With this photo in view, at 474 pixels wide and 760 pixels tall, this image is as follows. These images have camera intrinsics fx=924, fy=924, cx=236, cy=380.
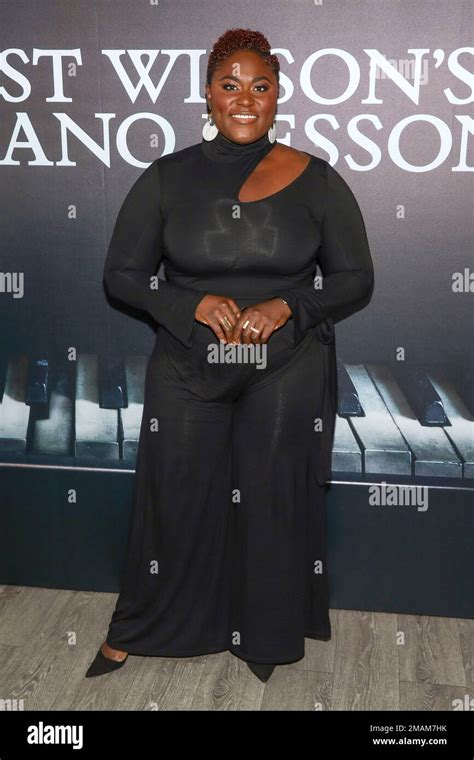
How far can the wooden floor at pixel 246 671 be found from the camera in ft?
9.17

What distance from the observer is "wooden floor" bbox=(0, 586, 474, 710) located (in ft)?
9.17

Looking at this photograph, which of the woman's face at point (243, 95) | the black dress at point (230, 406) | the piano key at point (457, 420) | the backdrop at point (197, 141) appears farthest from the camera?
the piano key at point (457, 420)

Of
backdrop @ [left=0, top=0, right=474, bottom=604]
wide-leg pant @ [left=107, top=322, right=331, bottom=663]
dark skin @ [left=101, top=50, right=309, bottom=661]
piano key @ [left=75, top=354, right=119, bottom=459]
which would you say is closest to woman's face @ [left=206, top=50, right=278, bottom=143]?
dark skin @ [left=101, top=50, right=309, bottom=661]

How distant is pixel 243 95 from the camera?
2.49 metres

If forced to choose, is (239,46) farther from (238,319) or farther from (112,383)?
(112,383)

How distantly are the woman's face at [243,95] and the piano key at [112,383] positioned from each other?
3.25ft

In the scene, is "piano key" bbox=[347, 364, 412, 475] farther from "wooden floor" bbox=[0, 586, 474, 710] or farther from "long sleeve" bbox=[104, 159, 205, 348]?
"long sleeve" bbox=[104, 159, 205, 348]

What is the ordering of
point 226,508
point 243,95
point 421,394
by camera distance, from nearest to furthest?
1. point 243,95
2. point 226,508
3. point 421,394

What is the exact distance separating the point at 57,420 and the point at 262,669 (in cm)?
112

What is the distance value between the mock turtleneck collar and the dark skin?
0.04 meters

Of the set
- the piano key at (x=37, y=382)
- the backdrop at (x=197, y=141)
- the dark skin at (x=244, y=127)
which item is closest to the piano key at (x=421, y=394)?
the backdrop at (x=197, y=141)

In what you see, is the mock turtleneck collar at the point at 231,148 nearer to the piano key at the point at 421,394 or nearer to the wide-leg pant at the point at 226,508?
the wide-leg pant at the point at 226,508

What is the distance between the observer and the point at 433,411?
312cm

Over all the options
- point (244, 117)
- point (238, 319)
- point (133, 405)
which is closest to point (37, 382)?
point (133, 405)
